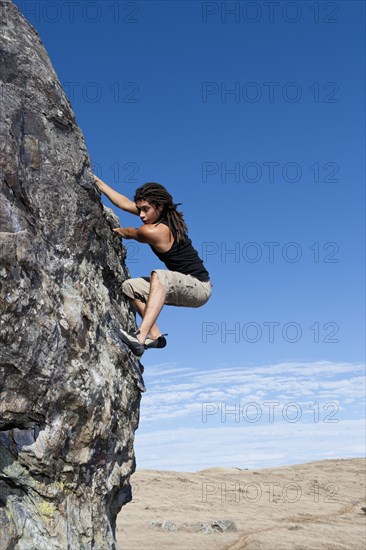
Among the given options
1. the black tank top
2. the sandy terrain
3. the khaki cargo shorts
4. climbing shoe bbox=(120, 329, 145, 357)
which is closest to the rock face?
climbing shoe bbox=(120, 329, 145, 357)

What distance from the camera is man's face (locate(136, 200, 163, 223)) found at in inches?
256

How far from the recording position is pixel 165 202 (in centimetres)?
654

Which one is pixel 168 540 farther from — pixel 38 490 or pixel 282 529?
pixel 38 490

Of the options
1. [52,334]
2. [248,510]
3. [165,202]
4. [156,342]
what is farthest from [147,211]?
[248,510]

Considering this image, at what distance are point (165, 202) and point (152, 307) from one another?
1175mm

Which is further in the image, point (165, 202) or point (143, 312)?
point (143, 312)

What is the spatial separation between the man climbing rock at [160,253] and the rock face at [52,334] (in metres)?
0.47

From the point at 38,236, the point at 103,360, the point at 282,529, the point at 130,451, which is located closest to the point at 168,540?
the point at 282,529

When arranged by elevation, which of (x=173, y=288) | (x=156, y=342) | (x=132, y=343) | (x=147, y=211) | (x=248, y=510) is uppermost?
(x=147, y=211)

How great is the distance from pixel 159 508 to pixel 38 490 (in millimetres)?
12562

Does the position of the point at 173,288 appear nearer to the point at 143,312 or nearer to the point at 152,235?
the point at 143,312

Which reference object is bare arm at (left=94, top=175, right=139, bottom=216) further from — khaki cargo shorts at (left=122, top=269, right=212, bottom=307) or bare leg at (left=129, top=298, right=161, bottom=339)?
bare leg at (left=129, top=298, right=161, bottom=339)

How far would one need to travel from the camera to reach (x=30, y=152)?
17.7ft

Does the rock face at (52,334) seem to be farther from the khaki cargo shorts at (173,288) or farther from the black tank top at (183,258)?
the black tank top at (183,258)
